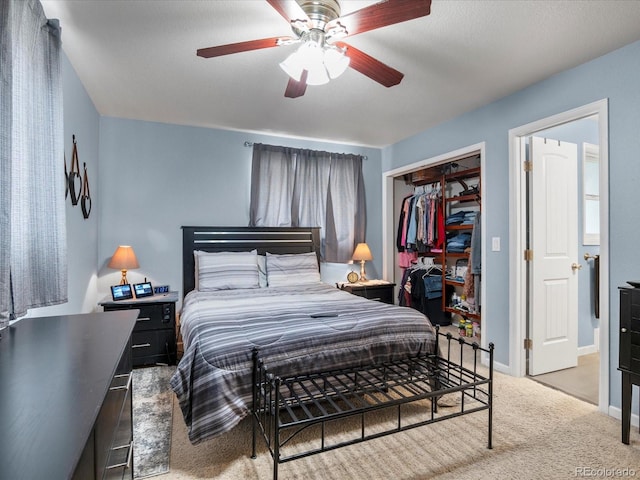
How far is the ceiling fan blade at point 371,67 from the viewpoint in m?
1.92

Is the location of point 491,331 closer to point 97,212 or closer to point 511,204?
point 511,204

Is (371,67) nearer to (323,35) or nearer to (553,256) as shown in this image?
(323,35)

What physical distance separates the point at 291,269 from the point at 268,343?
1855 mm

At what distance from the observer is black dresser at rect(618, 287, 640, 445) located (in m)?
2.00

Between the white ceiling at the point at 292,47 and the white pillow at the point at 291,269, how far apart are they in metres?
1.52

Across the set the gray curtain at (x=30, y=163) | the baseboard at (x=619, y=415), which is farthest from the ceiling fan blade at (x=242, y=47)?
the baseboard at (x=619, y=415)

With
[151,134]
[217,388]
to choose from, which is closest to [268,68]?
[151,134]

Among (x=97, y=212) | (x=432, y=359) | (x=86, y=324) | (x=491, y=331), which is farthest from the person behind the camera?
(x=97, y=212)

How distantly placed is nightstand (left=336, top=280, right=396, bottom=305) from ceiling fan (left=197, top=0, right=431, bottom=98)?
2.65 m

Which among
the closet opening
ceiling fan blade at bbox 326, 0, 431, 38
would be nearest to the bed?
ceiling fan blade at bbox 326, 0, 431, 38

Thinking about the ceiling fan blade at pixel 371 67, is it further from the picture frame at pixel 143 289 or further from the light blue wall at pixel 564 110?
the picture frame at pixel 143 289

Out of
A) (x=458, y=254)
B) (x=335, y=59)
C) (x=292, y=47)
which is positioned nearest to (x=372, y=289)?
(x=458, y=254)

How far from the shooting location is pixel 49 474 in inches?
20.1

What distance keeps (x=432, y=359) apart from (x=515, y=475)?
75 centimetres
